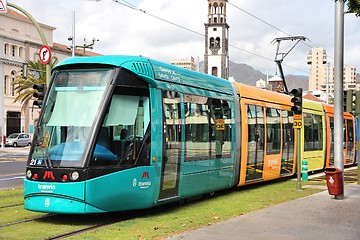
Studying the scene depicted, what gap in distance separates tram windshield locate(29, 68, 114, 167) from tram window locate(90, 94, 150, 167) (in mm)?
291

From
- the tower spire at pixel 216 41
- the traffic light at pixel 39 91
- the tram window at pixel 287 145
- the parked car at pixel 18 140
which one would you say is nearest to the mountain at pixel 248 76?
the tower spire at pixel 216 41

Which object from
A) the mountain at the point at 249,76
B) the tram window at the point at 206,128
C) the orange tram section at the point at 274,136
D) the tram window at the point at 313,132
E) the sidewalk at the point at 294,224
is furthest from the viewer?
the mountain at the point at 249,76

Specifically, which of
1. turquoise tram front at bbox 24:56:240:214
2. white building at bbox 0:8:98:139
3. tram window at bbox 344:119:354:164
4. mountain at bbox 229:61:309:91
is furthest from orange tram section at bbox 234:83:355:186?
mountain at bbox 229:61:309:91

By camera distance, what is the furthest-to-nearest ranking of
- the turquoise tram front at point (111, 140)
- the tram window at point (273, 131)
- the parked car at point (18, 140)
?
1. the parked car at point (18, 140)
2. the tram window at point (273, 131)
3. the turquoise tram front at point (111, 140)

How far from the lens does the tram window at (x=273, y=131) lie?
17062 millimetres

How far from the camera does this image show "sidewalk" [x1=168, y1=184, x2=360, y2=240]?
8.49 metres

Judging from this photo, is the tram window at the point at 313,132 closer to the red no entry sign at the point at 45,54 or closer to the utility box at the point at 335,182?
the utility box at the point at 335,182

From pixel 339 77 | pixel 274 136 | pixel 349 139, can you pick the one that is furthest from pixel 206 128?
pixel 349 139

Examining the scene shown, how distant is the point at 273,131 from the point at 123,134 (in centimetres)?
871

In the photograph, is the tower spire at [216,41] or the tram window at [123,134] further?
the tower spire at [216,41]

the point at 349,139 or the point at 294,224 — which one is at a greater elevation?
the point at 349,139

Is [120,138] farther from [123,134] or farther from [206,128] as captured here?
[206,128]

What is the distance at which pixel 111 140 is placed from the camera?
31.4 feet

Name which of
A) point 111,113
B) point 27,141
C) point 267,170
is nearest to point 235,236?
point 111,113
